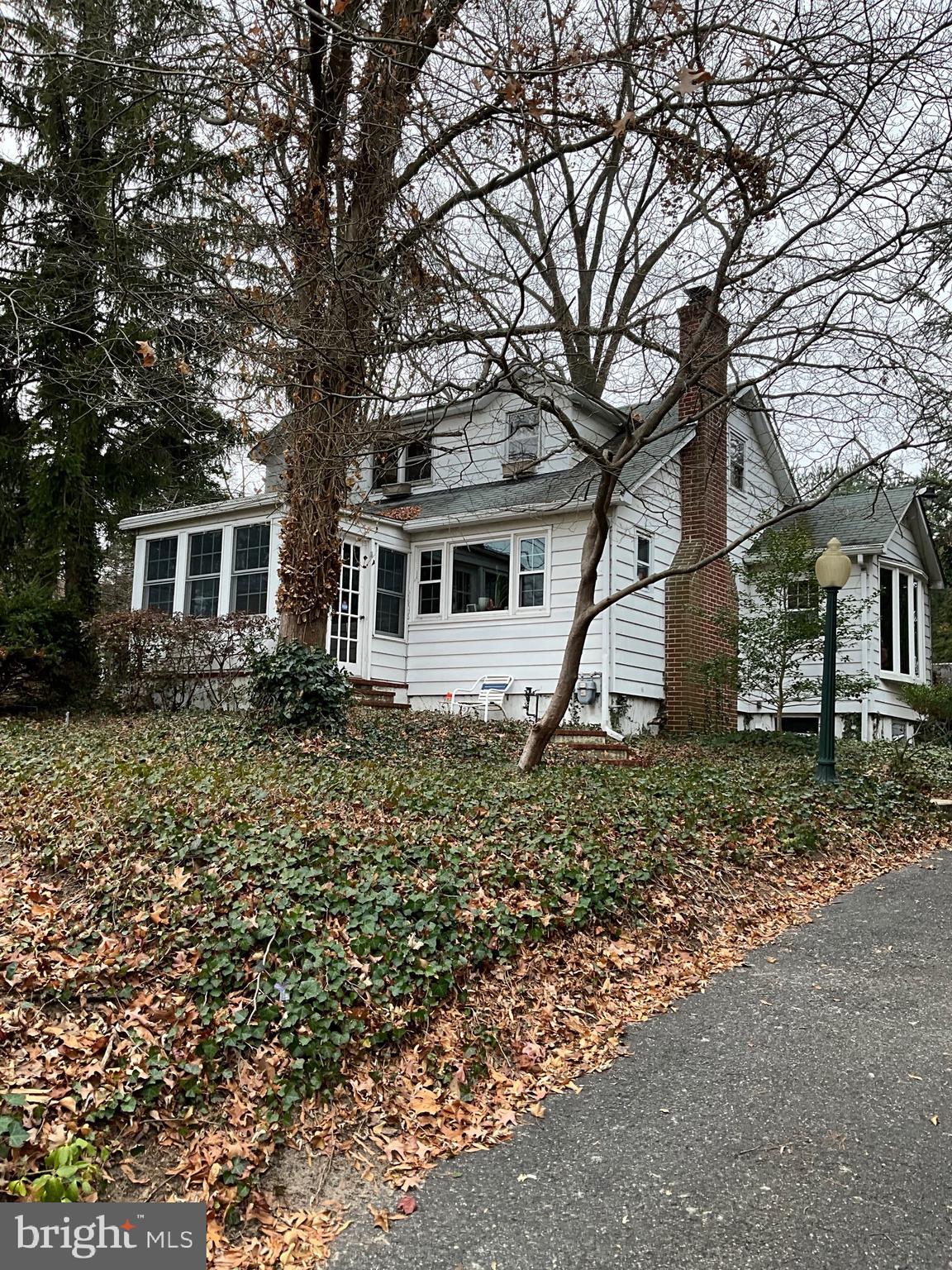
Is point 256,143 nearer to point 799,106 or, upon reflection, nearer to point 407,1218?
point 799,106

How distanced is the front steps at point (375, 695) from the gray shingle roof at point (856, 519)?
23.2 ft

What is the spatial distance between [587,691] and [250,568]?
17.8ft

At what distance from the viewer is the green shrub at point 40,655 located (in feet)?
39.5

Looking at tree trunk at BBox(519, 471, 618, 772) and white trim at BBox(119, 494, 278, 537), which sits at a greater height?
white trim at BBox(119, 494, 278, 537)

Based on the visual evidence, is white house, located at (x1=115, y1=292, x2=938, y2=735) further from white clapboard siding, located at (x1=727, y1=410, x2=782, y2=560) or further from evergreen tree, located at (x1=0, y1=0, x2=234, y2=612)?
evergreen tree, located at (x1=0, y1=0, x2=234, y2=612)

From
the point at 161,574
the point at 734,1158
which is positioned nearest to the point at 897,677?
the point at 161,574

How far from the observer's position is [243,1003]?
344 cm

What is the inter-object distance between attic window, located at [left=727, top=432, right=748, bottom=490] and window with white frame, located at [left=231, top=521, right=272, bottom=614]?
7.50 meters

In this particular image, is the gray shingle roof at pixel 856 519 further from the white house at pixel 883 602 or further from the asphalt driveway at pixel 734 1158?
the asphalt driveway at pixel 734 1158

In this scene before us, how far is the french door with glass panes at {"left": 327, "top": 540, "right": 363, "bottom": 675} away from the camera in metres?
13.8

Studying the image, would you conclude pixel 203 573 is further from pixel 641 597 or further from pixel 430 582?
pixel 641 597

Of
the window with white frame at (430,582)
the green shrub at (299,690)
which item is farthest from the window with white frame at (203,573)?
the green shrub at (299,690)

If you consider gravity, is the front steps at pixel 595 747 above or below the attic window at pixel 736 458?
below

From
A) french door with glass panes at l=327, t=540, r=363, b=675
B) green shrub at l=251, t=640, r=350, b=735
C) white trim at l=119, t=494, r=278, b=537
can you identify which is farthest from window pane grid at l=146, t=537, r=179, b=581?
green shrub at l=251, t=640, r=350, b=735
